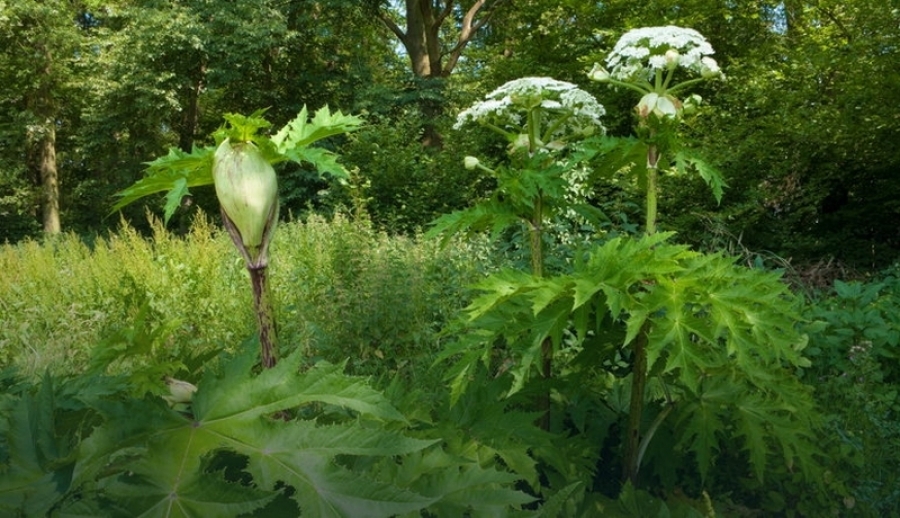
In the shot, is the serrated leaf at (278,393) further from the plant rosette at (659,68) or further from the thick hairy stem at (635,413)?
the plant rosette at (659,68)

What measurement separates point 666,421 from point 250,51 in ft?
50.5

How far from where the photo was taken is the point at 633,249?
1.56m

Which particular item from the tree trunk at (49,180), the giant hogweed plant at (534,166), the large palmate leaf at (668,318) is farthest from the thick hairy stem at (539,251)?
the tree trunk at (49,180)

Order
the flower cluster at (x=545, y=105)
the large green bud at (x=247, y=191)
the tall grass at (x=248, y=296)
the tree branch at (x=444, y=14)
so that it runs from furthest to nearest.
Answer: the tree branch at (x=444, y=14) < the tall grass at (x=248, y=296) < the flower cluster at (x=545, y=105) < the large green bud at (x=247, y=191)

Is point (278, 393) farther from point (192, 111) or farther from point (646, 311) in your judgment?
point (192, 111)

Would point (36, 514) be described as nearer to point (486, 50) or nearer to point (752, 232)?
point (752, 232)

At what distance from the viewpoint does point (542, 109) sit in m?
2.07

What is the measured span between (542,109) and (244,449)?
59.0 inches

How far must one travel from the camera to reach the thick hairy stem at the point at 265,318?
98 cm

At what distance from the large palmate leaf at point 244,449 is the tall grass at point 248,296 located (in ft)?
8.65

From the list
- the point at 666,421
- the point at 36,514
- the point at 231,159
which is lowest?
the point at 666,421

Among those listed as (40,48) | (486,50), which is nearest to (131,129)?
(40,48)

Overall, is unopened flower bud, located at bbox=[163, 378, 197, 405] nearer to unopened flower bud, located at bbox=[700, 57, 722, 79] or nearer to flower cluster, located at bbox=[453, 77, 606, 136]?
flower cluster, located at bbox=[453, 77, 606, 136]

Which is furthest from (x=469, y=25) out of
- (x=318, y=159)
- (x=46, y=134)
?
(x=318, y=159)
